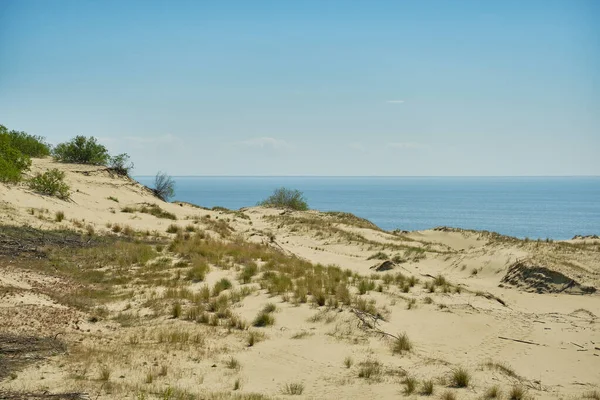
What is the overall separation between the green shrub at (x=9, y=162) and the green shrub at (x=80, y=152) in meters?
12.4

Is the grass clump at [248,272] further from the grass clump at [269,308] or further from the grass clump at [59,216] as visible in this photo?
the grass clump at [59,216]

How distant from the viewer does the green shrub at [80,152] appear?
45.2 metres

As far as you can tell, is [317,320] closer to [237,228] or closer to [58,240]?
[58,240]

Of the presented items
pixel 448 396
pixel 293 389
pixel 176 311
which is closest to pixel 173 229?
pixel 176 311

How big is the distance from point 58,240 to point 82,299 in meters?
7.65

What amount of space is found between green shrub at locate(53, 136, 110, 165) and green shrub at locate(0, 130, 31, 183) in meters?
12.4

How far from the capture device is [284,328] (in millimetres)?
12141

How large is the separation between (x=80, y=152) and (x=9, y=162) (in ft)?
56.3

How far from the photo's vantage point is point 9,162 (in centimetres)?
2866

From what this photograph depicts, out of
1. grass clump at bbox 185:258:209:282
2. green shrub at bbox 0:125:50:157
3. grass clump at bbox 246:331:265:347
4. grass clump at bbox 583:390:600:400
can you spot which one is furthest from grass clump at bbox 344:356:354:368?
green shrub at bbox 0:125:50:157

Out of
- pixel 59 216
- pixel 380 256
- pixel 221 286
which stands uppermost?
pixel 59 216

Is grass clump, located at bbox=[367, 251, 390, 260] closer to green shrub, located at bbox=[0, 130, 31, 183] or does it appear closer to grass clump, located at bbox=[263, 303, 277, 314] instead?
grass clump, located at bbox=[263, 303, 277, 314]

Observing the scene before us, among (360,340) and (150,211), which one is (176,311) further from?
(150,211)

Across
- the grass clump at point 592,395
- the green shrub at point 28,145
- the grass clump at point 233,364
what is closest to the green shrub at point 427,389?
the grass clump at point 592,395
